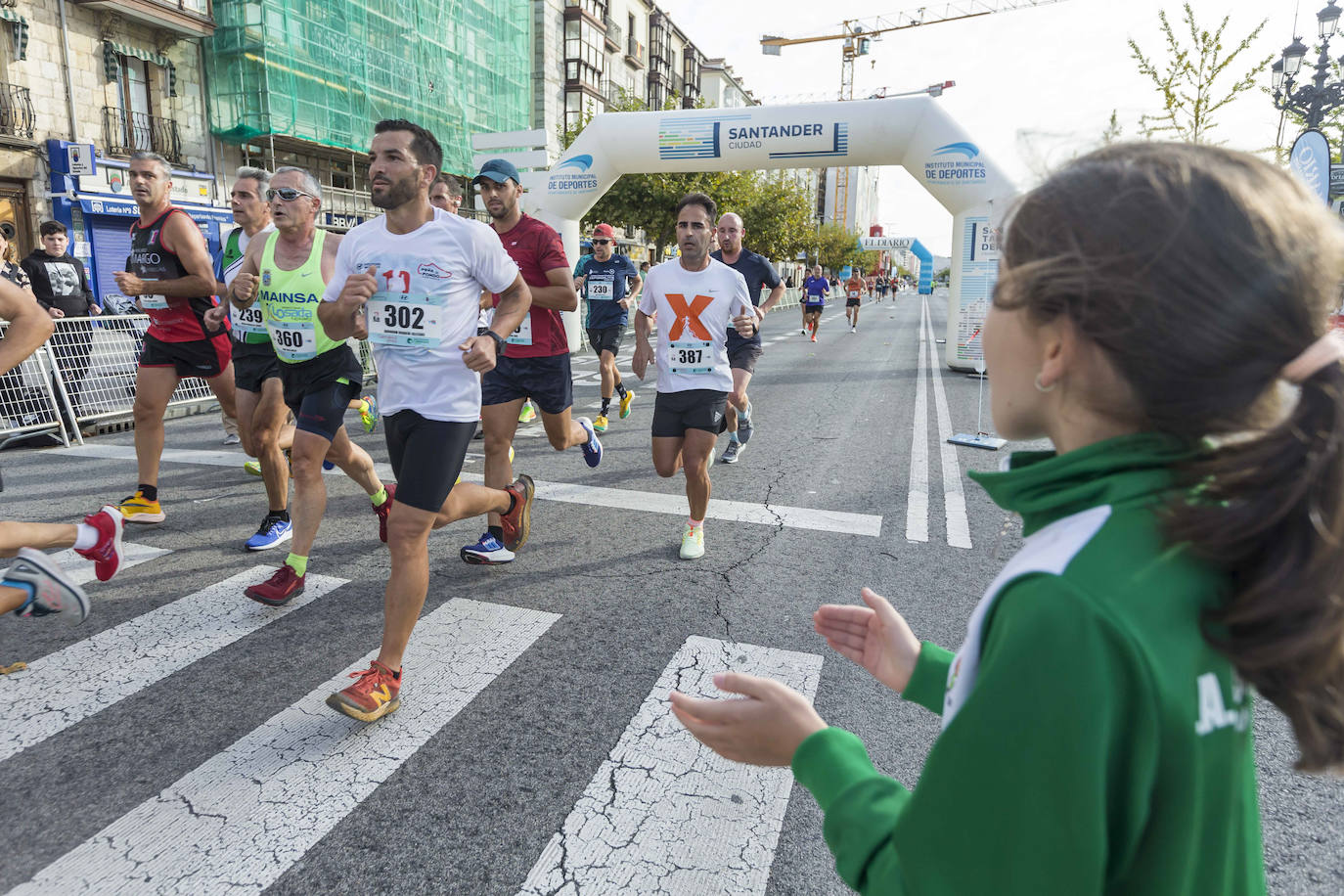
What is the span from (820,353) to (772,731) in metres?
18.0

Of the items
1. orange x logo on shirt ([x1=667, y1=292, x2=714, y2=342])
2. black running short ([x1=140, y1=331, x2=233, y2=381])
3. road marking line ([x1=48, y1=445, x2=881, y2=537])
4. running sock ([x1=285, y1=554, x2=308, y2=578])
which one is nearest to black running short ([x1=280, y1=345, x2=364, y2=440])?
running sock ([x1=285, y1=554, x2=308, y2=578])

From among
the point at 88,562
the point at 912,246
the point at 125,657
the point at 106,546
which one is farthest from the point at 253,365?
the point at 912,246

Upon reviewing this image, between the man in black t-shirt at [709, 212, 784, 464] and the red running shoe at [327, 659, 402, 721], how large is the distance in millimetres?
4673

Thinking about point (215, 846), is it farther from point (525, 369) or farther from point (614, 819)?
point (525, 369)

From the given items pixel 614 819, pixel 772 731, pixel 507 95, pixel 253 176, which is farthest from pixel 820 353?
pixel 507 95

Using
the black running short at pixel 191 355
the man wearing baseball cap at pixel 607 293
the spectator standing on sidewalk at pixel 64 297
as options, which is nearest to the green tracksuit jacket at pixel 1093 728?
the black running short at pixel 191 355

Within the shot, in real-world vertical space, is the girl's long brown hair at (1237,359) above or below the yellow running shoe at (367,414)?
above

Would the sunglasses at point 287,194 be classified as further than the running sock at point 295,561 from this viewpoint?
Yes

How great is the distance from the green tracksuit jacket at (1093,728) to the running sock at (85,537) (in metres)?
4.05

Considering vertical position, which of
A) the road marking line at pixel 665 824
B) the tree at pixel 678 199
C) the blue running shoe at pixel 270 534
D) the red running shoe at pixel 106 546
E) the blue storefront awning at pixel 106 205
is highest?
the tree at pixel 678 199

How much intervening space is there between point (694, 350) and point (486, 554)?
1.65 meters

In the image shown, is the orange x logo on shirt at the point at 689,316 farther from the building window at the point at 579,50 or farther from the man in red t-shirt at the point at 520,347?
the building window at the point at 579,50

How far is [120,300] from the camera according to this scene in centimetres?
1761

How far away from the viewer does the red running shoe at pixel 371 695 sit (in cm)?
289
